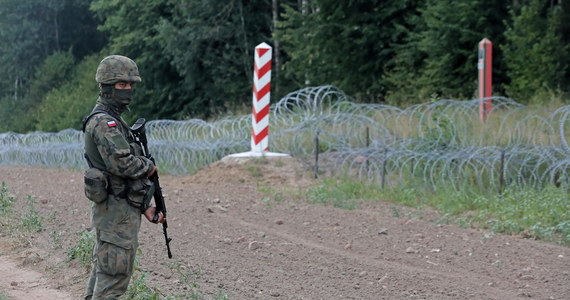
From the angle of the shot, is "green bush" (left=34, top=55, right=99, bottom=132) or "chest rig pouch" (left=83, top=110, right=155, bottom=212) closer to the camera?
"chest rig pouch" (left=83, top=110, right=155, bottom=212)

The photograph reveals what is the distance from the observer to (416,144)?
14930 mm

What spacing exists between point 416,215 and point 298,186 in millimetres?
3473

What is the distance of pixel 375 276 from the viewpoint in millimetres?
7773

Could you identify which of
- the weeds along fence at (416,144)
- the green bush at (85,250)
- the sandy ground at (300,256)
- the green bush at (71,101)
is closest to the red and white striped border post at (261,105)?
the weeds along fence at (416,144)

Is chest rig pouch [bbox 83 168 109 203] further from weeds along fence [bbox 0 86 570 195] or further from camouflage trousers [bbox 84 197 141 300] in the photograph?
weeds along fence [bbox 0 86 570 195]

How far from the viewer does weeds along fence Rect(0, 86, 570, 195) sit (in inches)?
505

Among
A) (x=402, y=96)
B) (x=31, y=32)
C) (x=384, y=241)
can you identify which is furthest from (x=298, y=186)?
(x=31, y=32)

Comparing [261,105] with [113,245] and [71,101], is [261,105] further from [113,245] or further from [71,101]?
[71,101]

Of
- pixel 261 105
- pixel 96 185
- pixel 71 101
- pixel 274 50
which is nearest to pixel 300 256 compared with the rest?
pixel 96 185

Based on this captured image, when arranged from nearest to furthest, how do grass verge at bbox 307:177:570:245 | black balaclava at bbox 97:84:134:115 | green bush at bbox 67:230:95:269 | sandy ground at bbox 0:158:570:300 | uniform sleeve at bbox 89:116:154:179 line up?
uniform sleeve at bbox 89:116:154:179, black balaclava at bbox 97:84:134:115, sandy ground at bbox 0:158:570:300, green bush at bbox 67:230:95:269, grass verge at bbox 307:177:570:245

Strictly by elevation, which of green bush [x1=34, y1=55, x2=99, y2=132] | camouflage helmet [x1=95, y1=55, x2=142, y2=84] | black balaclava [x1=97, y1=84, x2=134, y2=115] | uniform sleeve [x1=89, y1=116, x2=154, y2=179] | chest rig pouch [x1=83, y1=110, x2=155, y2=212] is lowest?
green bush [x1=34, y1=55, x2=99, y2=132]

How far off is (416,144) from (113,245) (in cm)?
959

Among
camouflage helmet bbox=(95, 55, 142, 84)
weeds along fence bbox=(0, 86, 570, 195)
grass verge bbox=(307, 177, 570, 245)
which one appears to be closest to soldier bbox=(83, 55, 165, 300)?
camouflage helmet bbox=(95, 55, 142, 84)

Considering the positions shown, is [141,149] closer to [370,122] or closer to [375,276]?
[375,276]
